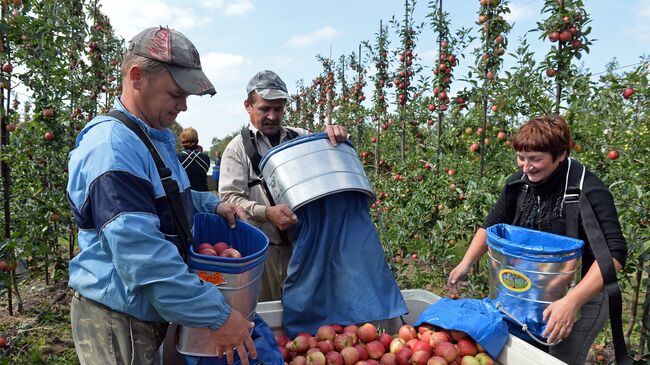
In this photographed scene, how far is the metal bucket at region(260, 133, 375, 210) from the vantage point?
1.95 meters

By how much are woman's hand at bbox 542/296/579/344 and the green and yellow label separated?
0.35 ft

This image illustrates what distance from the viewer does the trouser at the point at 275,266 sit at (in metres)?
2.41

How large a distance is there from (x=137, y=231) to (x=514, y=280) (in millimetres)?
1333

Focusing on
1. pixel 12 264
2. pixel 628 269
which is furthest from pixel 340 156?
pixel 12 264

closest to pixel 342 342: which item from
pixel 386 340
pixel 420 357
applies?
pixel 386 340

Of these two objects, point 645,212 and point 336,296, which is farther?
point 645,212

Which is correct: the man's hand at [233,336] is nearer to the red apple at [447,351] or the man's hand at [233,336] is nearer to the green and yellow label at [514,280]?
the red apple at [447,351]

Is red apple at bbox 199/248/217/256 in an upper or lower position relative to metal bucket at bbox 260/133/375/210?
lower

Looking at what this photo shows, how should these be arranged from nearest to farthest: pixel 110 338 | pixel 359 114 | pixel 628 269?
pixel 110 338, pixel 628 269, pixel 359 114

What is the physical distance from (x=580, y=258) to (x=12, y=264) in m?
3.38

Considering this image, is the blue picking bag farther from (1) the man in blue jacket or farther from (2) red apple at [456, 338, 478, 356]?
(1) the man in blue jacket

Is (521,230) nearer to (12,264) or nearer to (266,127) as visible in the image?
(266,127)

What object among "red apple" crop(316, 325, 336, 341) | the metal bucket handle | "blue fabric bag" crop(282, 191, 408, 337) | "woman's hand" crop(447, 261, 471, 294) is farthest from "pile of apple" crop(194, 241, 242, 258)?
"woman's hand" crop(447, 261, 471, 294)

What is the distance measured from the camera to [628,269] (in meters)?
2.71
